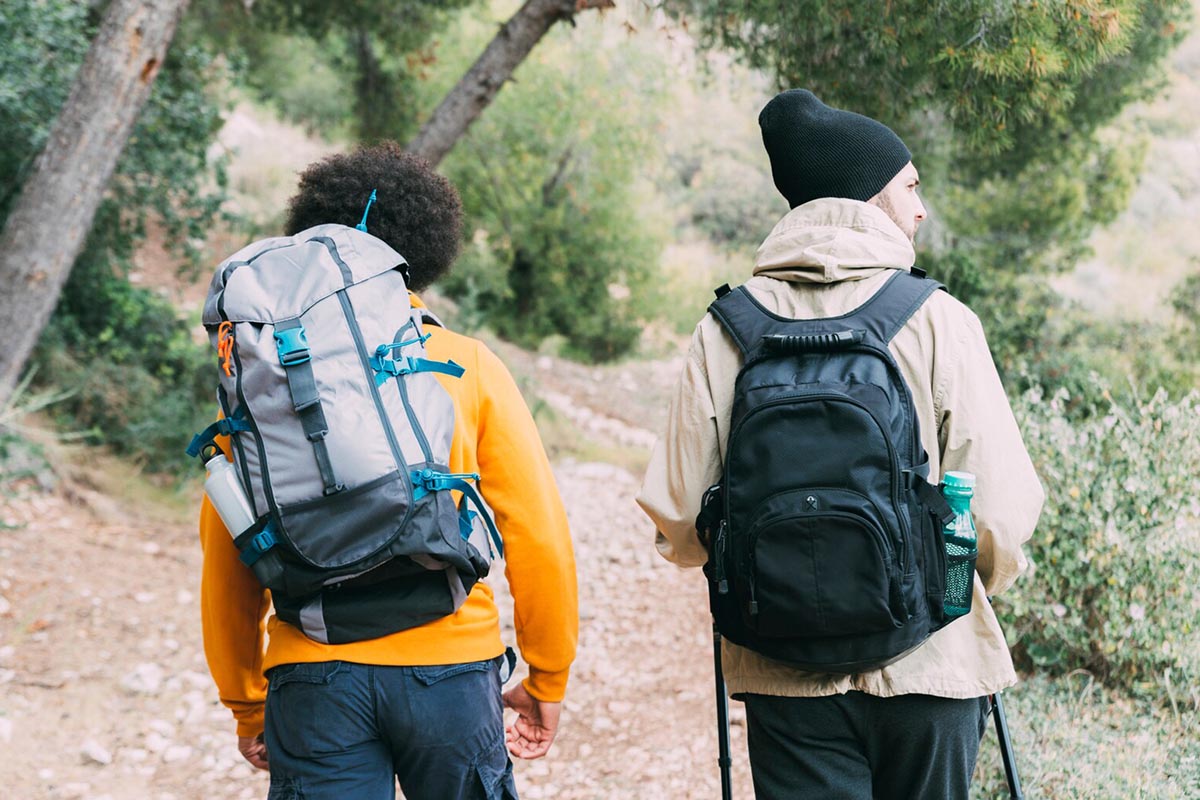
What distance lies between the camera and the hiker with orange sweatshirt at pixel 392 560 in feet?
5.48

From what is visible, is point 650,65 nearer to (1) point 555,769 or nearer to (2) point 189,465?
(2) point 189,465

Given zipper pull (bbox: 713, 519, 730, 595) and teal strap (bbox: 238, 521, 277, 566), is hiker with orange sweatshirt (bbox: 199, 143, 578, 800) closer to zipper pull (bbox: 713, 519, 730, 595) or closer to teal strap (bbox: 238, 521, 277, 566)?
teal strap (bbox: 238, 521, 277, 566)

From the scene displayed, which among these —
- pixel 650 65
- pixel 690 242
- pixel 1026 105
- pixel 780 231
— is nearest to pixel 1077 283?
pixel 690 242

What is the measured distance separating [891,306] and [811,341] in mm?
164

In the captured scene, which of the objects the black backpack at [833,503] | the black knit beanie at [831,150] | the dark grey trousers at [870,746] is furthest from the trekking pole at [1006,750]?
the black knit beanie at [831,150]

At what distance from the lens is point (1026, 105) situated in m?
4.10

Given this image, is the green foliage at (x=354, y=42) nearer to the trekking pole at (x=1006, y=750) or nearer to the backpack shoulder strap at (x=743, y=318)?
the backpack shoulder strap at (x=743, y=318)

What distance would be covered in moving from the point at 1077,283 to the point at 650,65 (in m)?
9.38

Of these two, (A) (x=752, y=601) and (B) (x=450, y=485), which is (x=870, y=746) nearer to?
(A) (x=752, y=601)

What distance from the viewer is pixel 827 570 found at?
1.65 m

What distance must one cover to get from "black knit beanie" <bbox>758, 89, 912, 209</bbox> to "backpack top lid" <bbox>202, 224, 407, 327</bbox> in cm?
78

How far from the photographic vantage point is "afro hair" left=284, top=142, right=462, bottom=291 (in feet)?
6.51

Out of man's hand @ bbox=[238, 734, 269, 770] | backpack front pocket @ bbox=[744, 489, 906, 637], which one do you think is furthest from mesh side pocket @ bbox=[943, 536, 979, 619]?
man's hand @ bbox=[238, 734, 269, 770]

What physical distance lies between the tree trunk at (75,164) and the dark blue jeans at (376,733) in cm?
452
